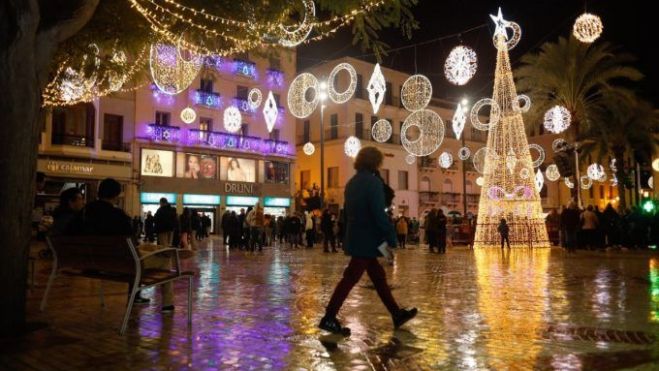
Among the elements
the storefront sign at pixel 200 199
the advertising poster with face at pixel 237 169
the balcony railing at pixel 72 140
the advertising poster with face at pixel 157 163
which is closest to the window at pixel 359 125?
the advertising poster with face at pixel 237 169

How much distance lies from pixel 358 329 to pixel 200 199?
3376 centimetres

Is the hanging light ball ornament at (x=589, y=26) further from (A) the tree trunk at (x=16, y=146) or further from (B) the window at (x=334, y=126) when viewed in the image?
(B) the window at (x=334, y=126)

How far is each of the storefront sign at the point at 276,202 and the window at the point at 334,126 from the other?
6593 millimetres

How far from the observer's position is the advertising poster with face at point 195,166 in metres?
37.6

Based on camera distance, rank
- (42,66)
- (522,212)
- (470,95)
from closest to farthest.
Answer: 1. (42,66)
2. (522,212)
3. (470,95)

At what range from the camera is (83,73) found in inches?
556

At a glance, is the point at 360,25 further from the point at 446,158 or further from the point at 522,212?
the point at 446,158

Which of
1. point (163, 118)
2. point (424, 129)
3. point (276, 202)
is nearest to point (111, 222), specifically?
point (424, 129)

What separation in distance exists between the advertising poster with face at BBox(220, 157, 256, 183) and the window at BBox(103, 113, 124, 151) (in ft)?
23.3

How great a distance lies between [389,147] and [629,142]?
19719mm

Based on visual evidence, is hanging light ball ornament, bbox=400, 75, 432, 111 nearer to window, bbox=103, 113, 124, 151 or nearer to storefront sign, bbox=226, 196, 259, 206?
window, bbox=103, 113, 124, 151

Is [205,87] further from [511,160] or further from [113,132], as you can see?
[511,160]

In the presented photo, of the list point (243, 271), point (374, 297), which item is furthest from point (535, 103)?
point (374, 297)

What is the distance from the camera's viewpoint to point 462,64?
15.8m
